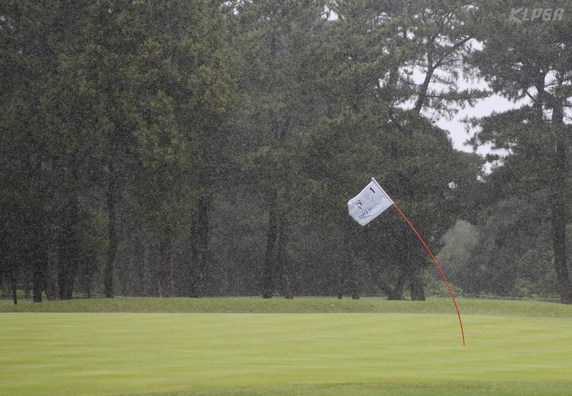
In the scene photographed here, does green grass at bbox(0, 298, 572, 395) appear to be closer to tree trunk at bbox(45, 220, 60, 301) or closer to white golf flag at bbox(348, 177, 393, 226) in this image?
white golf flag at bbox(348, 177, 393, 226)

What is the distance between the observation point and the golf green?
1528 cm

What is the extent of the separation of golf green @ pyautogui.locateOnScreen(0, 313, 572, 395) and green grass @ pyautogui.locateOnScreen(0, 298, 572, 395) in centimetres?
2

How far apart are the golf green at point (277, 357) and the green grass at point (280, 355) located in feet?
0.07

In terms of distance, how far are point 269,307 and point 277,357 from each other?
22362mm

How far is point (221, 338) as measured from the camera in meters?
23.1

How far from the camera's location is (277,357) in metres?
18.9

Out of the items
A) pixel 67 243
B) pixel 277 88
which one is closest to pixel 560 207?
pixel 277 88

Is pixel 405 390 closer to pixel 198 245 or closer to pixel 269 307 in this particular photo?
pixel 269 307

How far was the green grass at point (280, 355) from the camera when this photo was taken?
15258 millimetres

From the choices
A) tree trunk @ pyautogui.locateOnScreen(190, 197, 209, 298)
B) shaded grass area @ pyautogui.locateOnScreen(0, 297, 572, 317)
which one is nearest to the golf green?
shaded grass area @ pyautogui.locateOnScreen(0, 297, 572, 317)

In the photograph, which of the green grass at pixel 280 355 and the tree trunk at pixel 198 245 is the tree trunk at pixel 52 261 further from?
the green grass at pixel 280 355

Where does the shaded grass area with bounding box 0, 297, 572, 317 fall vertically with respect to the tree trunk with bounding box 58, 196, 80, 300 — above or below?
below

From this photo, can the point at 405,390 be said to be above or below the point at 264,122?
below

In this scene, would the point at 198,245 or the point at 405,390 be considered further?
the point at 198,245
